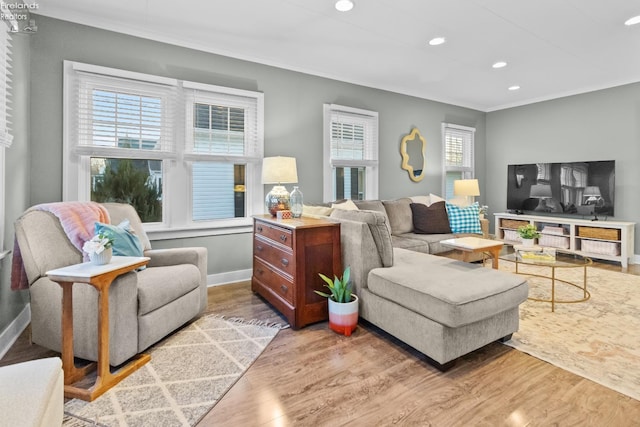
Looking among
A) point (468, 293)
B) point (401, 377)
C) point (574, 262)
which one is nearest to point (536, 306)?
point (574, 262)

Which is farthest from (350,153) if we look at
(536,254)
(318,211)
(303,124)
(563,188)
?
(563,188)

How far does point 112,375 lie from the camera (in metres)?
1.88

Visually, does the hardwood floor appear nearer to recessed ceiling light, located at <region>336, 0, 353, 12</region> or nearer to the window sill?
the window sill

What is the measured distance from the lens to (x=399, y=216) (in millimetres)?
4453

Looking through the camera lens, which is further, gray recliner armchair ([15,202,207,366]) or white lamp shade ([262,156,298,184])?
white lamp shade ([262,156,298,184])

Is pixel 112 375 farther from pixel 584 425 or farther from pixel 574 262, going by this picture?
pixel 574 262

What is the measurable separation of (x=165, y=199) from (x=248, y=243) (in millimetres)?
1013

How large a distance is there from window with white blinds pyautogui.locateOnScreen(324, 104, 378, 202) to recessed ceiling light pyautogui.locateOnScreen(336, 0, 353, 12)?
1.57 m

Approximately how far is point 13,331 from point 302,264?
210 cm

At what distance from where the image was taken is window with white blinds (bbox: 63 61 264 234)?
2959 millimetres

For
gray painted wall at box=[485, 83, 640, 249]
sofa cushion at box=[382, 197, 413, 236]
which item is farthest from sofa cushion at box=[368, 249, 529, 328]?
gray painted wall at box=[485, 83, 640, 249]

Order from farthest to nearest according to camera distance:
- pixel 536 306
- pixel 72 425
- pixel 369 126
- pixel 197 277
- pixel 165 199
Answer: pixel 369 126 → pixel 165 199 → pixel 536 306 → pixel 197 277 → pixel 72 425

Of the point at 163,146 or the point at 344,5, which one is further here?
the point at 163,146

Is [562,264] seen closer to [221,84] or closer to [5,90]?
[221,84]
